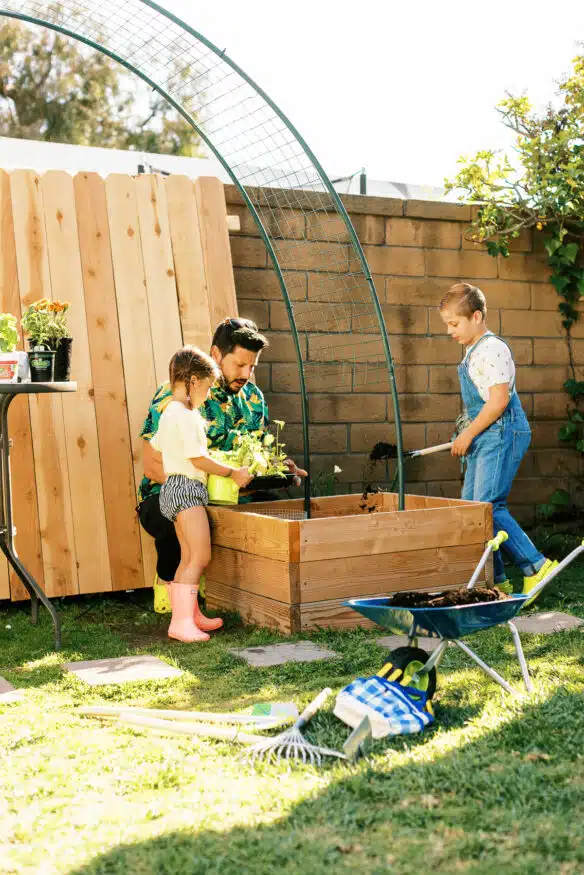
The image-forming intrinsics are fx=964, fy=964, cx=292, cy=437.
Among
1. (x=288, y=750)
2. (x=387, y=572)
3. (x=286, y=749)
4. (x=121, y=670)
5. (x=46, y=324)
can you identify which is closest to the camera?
(x=288, y=750)

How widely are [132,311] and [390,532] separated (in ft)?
5.78

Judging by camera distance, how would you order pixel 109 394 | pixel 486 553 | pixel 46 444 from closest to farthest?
pixel 486 553 → pixel 46 444 → pixel 109 394

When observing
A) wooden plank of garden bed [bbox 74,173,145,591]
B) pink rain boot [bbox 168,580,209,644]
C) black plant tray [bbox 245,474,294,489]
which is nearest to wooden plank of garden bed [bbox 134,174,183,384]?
wooden plank of garden bed [bbox 74,173,145,591]

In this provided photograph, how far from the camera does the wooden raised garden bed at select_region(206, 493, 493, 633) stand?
3.83m

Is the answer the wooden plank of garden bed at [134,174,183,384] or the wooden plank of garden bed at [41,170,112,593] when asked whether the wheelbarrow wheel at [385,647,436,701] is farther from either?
the wooden plank of garden bed at [134,174,183,384]

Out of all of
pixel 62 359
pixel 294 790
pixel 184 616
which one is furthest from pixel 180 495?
pixel 294 790

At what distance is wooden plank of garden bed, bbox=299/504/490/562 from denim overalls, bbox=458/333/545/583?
34 centimetres

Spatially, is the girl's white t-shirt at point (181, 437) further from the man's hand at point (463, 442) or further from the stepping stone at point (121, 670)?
the man's hand at point (463, 442)

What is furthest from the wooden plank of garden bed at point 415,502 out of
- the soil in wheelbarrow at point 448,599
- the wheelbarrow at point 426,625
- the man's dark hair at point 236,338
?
the wheelbarrow at point 426,625

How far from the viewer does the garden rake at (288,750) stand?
238 centimetres

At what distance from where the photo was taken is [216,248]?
501cm

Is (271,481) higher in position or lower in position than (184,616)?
higher

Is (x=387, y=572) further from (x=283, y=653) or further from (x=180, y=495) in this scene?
(x=180, y=495)

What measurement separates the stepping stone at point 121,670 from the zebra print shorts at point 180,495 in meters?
0.70
